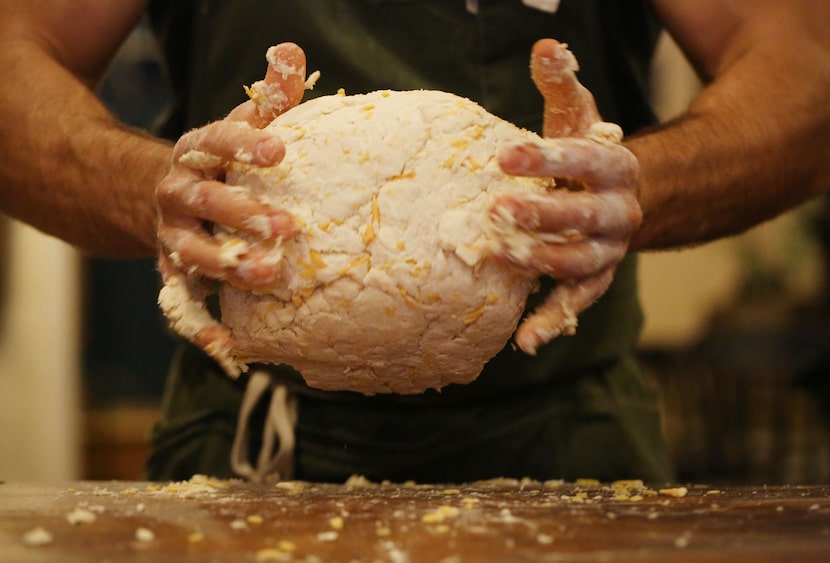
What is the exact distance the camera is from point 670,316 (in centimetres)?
496

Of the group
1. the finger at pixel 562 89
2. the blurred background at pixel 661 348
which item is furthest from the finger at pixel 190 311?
the blurred background at pixel 661 348

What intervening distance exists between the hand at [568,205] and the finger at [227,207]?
0.24 meters

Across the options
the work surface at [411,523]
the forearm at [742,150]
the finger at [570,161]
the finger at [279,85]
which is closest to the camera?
the work surface at [411,523]

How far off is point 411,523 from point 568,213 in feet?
1.24

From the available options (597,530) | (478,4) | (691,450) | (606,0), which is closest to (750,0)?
(606,0)

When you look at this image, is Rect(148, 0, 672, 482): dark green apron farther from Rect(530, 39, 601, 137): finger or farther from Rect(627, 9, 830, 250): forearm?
Rect(530, 39, 601, 137): finger

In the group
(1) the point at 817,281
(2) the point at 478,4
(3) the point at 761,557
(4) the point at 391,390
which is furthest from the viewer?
(1) the point at 817,281

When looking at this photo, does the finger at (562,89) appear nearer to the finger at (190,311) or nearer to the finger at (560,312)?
the finger at (560,312)

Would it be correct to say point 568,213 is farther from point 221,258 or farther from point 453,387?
point 453,387

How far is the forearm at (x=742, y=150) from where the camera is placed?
1.28 meters

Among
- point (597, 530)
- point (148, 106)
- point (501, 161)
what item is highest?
point (148, 106)

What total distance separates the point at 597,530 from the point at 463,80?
2.64 feet

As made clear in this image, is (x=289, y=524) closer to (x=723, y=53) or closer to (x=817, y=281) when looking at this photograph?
(x=723, y=53)

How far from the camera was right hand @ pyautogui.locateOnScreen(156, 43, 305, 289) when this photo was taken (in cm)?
105
